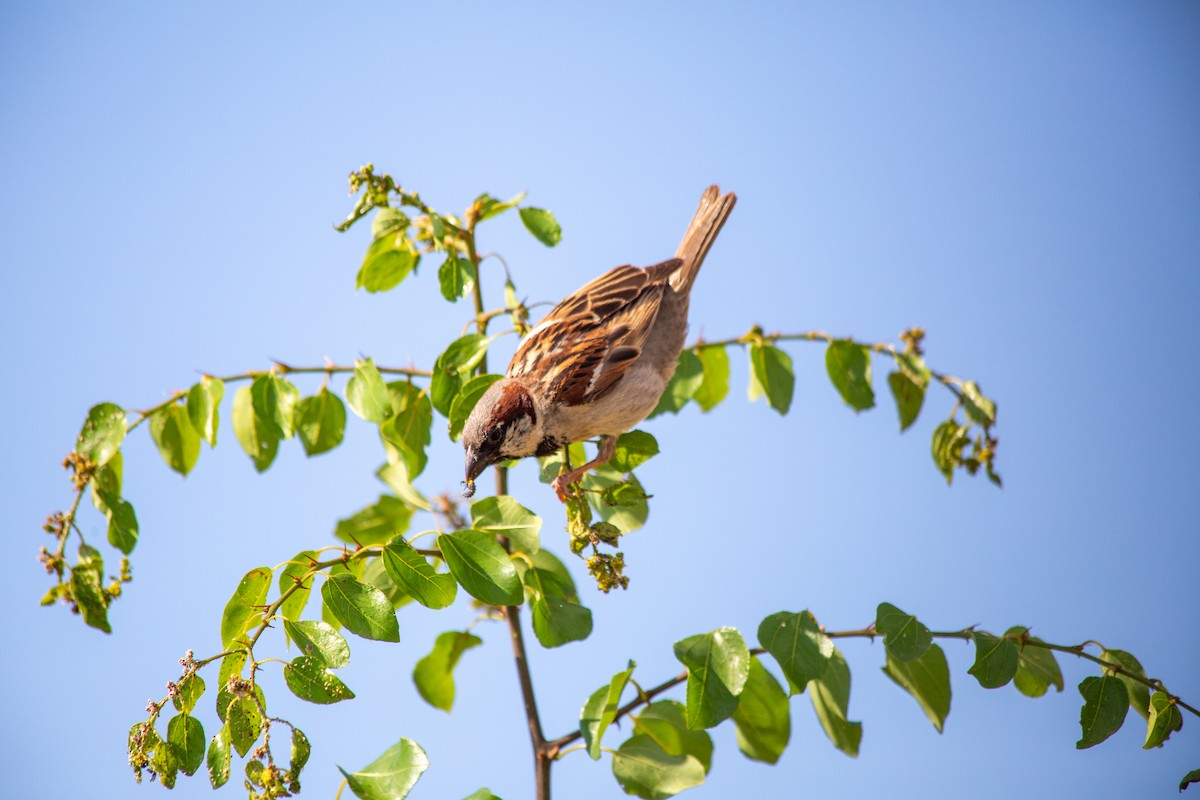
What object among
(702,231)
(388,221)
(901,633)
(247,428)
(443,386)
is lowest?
(901,633)

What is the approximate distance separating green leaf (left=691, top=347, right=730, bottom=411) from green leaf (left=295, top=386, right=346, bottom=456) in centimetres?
96

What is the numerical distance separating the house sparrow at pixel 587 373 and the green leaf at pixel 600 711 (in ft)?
1.80

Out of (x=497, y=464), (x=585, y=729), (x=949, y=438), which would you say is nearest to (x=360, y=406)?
(x=497, y=464)

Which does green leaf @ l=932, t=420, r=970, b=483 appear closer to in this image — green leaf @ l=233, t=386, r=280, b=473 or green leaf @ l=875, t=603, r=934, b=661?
green leaf @ l=875, t=603, r=934, b=661

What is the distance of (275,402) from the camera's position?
2377 millimetres

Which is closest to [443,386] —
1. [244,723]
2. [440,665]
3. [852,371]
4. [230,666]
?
[440,665]

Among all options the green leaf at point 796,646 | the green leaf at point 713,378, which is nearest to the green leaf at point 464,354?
the green leaf at point 713,378

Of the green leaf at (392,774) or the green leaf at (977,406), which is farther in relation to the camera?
the green leaf at (977,406)

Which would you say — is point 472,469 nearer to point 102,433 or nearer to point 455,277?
point 455,277

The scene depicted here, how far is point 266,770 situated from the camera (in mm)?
1447

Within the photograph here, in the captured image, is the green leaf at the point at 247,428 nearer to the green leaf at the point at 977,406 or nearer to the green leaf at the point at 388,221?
the green leaf at the point at 388,221

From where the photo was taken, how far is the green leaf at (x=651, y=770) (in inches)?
78.2

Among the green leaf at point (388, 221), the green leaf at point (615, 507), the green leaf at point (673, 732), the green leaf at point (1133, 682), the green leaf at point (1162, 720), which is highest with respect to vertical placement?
the green leaf at point (388, 221)

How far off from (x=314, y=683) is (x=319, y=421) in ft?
3.15
